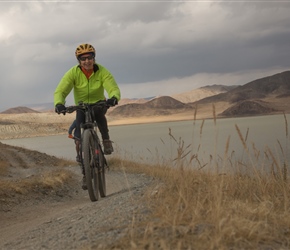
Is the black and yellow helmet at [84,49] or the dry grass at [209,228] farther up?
the black and yellow helmet at [84,49]

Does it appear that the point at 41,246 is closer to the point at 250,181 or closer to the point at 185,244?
the point at 185,244

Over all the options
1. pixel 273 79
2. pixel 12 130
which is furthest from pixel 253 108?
pixel 12 130

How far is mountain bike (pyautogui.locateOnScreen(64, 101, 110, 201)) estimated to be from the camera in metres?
5.43

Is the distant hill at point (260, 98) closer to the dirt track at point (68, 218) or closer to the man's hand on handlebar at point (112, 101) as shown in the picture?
the dirt track at point (68, 218)

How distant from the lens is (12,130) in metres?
86.5

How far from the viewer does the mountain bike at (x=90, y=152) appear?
17.8 feet

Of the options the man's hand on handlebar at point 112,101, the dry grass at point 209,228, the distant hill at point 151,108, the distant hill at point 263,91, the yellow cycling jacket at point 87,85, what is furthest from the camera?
the distant hill at point 263,91

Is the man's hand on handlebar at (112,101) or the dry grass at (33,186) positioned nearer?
the man's hand on handlebar at (112,101)

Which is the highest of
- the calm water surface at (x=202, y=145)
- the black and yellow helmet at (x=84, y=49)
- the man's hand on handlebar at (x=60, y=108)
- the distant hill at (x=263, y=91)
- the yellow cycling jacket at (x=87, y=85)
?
the distant hill at (x=263, y=91)

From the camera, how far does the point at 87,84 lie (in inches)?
231

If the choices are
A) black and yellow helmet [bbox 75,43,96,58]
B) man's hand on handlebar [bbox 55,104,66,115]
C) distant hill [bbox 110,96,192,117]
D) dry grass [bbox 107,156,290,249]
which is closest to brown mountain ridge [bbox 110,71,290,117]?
distant hill [bbox 110,96,192,117]

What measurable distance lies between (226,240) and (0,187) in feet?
19.5

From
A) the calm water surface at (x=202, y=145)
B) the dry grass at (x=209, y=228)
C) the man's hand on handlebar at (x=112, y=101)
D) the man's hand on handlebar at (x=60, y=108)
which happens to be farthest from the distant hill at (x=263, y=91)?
the dry grass at (x=209, y=228)

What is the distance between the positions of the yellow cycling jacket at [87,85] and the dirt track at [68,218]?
153 cm
